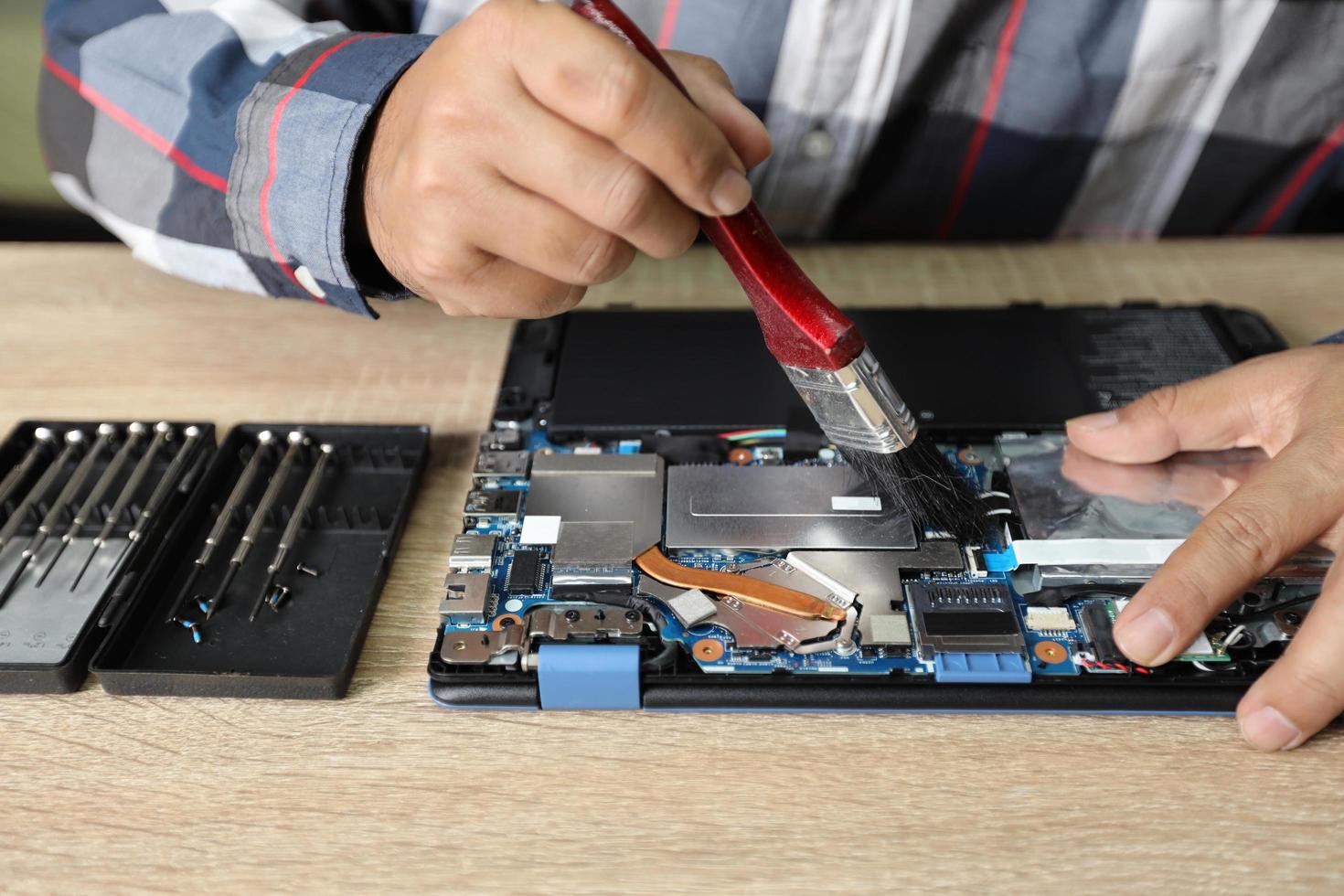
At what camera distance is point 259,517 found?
1.07 m

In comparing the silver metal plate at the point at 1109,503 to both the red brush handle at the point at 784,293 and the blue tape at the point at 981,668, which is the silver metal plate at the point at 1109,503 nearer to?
the blue tape at the point at 981,668

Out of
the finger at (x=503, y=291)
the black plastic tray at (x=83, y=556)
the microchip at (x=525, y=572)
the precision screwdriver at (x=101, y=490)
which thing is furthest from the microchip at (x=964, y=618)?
the precision screwdriver at (x=101, y=490)

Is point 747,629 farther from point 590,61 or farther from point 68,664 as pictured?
point 68,664

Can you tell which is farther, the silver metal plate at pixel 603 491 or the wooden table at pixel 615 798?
the silver metal plate at pixel 603 491

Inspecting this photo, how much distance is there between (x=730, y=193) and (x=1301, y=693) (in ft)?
2.08

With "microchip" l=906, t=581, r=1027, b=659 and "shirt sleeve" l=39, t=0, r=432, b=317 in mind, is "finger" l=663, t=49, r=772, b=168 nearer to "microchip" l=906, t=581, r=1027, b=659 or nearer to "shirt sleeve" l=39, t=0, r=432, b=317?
"shirt sleeve" l=39, t=0, r=432, b=317

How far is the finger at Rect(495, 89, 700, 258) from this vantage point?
839 mm

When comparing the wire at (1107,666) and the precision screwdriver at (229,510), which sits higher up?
the precision screwdriver at (229,510)

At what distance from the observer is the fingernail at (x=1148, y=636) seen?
88 centimetres

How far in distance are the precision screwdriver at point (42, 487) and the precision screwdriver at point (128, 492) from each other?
0.07 meters

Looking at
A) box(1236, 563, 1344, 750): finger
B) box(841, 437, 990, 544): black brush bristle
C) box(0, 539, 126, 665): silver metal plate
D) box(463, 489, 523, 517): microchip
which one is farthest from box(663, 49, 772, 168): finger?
box(0, 539, 126, 665): silver metal plate

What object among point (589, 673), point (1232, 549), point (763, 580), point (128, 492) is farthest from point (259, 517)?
point (1232, 549)

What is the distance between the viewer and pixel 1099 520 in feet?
3.35

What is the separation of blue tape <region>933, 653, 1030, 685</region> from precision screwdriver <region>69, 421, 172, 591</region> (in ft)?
2.77
